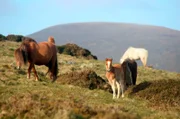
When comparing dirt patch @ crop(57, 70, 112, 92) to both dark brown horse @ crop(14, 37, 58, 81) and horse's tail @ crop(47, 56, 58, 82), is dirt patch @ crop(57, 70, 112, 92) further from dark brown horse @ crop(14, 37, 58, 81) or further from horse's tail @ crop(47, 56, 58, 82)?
dark brown horse @ crop(14, 37, 58, 81)

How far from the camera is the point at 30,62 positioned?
17.3 metres

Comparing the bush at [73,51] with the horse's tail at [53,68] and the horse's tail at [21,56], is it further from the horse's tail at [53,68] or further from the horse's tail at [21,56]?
the horse's tail at [21,56]

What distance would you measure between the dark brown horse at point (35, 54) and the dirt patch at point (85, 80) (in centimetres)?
103

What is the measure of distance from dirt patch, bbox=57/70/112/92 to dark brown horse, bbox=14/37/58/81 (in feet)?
3.37

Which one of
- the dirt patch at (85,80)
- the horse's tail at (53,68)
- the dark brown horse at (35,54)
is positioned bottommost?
the dirt patch at (85,80)

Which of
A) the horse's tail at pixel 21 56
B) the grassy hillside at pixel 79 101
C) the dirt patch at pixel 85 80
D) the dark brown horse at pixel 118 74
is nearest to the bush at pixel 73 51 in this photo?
the grassy hillside at pixel 79 101

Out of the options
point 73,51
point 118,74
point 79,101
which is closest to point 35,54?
point 118,74

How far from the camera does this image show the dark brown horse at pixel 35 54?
54.7 ft

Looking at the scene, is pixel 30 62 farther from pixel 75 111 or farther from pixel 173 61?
pixel 173 61

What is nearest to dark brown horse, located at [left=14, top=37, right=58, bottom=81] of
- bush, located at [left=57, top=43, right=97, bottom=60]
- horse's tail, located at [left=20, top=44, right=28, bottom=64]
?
horse's tail, located at [left=20, top=44, right=28, bottom=64]

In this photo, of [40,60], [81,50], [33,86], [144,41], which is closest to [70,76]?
[40,60]

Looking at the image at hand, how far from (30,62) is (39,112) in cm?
882

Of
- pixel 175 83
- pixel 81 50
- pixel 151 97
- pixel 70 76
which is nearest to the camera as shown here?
pixel 151 97

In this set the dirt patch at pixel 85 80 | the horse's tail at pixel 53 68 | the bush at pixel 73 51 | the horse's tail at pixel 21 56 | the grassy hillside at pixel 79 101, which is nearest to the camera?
the grassy hillside at pixel 79 101
